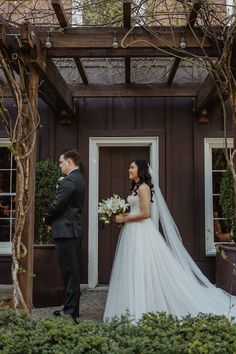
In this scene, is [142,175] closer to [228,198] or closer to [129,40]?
[129,40]

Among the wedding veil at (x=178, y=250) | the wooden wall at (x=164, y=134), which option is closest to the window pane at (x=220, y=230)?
the wooden wall at (x=164, y=134)

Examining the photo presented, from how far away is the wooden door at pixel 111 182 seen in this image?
22.0ft

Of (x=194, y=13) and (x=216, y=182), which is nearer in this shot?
(x=194, y=13)

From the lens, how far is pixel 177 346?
2176 mm

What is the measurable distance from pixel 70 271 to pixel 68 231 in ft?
1.35

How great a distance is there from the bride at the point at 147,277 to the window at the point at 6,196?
8.66 ft

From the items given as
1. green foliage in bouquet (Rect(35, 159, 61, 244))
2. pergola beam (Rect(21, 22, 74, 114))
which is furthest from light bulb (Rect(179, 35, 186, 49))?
green foliage in bouquet (Rect(35, 159, 61, 244))

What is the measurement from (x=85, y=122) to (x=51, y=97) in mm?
833

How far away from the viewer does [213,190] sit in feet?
21.9

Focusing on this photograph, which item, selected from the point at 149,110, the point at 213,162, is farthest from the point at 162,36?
the point at 213,162

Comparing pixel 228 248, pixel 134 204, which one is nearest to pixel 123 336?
pixel 134 204

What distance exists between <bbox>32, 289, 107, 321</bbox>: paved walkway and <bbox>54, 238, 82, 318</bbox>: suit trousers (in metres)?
0.40

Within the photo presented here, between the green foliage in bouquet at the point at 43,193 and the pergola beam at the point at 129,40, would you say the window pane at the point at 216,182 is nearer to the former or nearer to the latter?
the green foliage in bouquet at the point at 43,193

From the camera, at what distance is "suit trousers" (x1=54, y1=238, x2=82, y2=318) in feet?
14.4
